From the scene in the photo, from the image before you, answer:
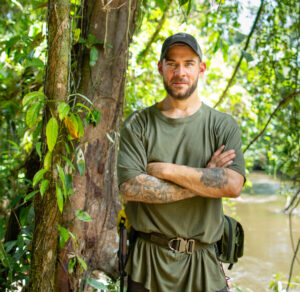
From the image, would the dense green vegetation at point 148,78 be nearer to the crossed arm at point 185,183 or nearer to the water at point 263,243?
the crossed arm at point 185,183

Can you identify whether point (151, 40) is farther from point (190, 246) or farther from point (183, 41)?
point (190, 246)

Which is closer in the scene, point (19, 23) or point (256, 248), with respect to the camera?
point (19, 23)

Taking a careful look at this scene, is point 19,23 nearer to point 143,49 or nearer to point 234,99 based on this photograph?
point 143,49

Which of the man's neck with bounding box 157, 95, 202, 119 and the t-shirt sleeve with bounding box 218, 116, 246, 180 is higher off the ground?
the man's neck with bounding box 157, 95, 202, 119

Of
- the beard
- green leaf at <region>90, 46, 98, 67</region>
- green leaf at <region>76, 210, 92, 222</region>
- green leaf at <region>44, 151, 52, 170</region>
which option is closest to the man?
the beard

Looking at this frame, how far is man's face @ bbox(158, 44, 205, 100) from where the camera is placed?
6.25ft

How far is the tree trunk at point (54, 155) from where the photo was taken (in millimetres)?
1554

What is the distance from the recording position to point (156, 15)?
4348 millimetres

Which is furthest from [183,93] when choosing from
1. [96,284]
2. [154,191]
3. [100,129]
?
[96,284]

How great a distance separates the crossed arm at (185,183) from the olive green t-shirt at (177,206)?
6cm

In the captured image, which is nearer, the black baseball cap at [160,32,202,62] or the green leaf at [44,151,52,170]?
the green leaf at [44,151,52,170]

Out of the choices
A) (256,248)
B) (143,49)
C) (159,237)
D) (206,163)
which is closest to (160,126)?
(206,163)

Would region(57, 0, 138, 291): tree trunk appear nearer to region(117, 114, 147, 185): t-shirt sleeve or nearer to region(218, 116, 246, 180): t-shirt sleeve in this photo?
region(117, 114, 147, 185): t-shirt sleeve

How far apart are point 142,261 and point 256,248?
18.5 feet
